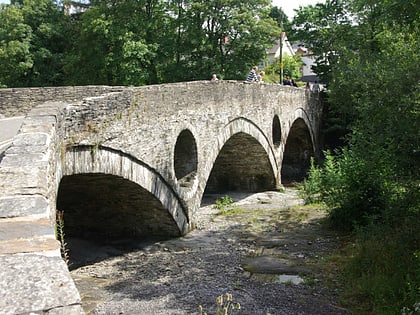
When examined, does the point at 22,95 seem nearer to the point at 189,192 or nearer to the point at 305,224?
the point at 189,192

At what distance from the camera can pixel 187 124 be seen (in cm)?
1092

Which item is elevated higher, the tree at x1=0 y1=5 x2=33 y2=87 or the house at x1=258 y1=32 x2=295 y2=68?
the house at x1=258 y1=32 x2=295 y2=68

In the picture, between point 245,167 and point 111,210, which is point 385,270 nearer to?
point 111,210

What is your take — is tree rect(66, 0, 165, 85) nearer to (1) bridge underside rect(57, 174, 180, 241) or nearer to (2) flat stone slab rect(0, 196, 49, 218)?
(1) bridge underside rect(57, 174, 180, 241)

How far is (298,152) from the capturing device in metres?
24.1

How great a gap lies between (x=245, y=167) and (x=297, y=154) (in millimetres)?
6722

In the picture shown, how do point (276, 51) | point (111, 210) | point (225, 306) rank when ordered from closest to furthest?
point (225, 306), point (111, 210), point (276, 51)

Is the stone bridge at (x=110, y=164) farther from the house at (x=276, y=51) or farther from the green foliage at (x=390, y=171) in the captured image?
the house at (x=276, y=51)

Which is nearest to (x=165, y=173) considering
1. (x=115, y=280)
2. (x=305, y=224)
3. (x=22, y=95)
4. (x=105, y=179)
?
(x=105, y=179)

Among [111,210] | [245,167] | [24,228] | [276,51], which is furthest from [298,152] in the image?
[276,51]

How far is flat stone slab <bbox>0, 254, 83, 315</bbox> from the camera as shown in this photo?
2174 mm

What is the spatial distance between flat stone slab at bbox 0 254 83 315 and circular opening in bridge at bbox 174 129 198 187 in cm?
898

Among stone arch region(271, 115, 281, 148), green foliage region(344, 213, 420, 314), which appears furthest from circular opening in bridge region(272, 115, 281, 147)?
green foliage region(344, 213, 420, 314)

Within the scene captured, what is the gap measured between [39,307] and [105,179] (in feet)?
21.6
